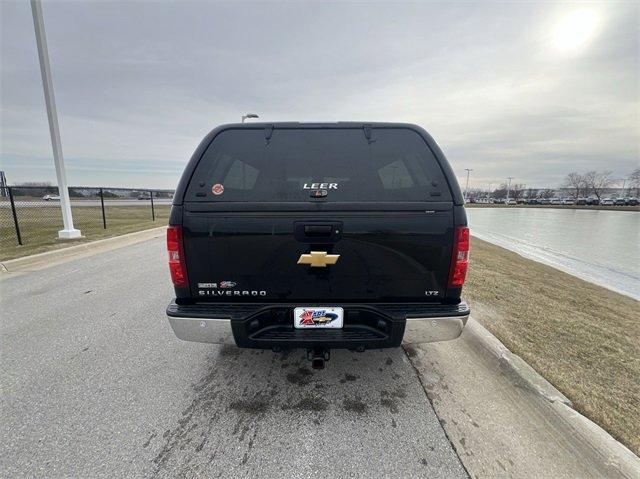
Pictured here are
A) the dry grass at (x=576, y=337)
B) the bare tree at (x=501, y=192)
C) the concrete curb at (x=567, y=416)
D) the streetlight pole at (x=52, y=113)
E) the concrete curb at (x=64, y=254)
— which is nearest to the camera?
the concrete curb at (x=567, y=416)

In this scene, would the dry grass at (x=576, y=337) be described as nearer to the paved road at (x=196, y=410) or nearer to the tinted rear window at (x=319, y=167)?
the paved road at (x=196, y=410)

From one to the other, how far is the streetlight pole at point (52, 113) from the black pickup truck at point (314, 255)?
9.76 m

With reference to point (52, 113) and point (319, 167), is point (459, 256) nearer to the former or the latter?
point (319, 167)

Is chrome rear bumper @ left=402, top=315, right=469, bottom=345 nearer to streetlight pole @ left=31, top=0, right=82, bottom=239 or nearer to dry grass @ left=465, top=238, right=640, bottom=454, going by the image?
dry grass @ left=465, top=238, right=640, bottom=454

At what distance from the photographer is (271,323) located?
7.41ft

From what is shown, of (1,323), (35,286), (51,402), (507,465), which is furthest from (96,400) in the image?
(35,286)

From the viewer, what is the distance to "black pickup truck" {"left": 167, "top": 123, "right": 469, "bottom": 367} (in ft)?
7.09

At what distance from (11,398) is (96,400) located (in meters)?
0.72

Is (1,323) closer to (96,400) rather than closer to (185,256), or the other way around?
(96,400)

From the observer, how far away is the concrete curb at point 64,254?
20.4 feet

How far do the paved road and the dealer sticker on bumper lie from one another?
0.68m

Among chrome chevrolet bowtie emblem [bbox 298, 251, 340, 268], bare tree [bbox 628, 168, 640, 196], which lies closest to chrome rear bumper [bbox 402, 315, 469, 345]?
chrome chevrolet bowtie emblem [bbox 298, 251, 340, 268]

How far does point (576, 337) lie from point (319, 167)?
3.61 metres

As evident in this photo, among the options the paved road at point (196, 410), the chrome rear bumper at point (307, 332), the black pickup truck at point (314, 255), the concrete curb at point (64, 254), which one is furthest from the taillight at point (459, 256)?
the concrete curb at point (64, 254)
